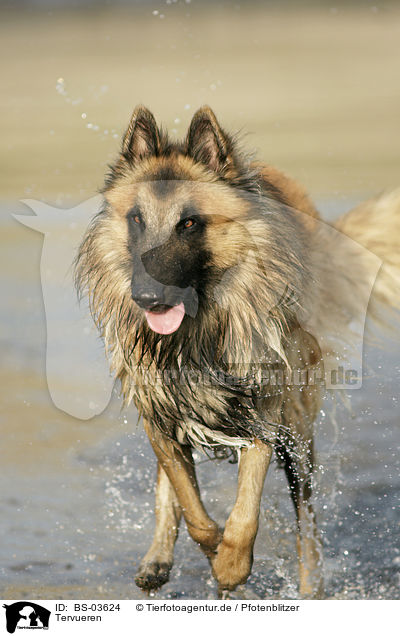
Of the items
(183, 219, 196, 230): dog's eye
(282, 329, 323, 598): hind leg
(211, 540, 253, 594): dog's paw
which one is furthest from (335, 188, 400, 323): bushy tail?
(211, 540, 253, 594): dog's paw

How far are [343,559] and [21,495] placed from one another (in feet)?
5.56

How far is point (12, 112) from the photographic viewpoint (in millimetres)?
3672

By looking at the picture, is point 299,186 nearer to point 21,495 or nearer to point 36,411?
point 36,411

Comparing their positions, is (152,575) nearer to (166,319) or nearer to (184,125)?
(166,319)

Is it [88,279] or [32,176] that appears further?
[32,176]

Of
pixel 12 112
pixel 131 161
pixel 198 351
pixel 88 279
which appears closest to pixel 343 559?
pixel 198 351

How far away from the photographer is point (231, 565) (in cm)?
284

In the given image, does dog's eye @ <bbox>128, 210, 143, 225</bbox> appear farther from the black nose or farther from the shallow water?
the shallow water

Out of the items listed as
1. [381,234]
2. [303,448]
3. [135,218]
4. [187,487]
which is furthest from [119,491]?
[381,234]

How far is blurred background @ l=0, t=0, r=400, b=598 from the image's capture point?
352 centimetres

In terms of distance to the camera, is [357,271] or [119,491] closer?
[357,271]
